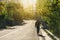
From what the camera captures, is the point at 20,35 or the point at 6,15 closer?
the point at 20,35

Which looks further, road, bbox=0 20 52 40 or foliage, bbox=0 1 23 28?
foliage, bbox=0 1 23 28

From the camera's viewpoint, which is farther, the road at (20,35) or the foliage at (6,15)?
the foliage at (6,15)

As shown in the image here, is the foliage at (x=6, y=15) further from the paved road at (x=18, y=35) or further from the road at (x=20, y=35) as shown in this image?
the paved road at (x=18, y=35)

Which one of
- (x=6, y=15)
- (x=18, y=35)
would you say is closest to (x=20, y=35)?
(x=18, y=35)

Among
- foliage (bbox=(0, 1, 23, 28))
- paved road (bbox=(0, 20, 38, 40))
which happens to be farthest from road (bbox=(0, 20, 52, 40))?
foliage (bbox=(0, 1, 23, 28))

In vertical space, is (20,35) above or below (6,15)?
above

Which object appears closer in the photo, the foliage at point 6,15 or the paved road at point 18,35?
the paved road at point 18,35

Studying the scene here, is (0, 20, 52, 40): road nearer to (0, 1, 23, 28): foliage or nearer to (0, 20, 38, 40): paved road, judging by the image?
(0, 20, 38, 40): paved road

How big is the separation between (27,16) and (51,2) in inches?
6593

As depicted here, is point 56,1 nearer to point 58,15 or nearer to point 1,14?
point 58,15

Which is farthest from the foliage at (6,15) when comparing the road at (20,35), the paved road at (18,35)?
the paved road at (18,35)

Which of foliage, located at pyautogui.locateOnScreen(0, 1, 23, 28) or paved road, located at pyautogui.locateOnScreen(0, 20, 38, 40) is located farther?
foliage, located at pyautogui.locateOnScreen(0, 1, 23, 28)

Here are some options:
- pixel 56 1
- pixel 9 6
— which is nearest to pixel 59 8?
pixel 56 1

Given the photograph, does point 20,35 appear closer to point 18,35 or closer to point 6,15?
point 18,35
